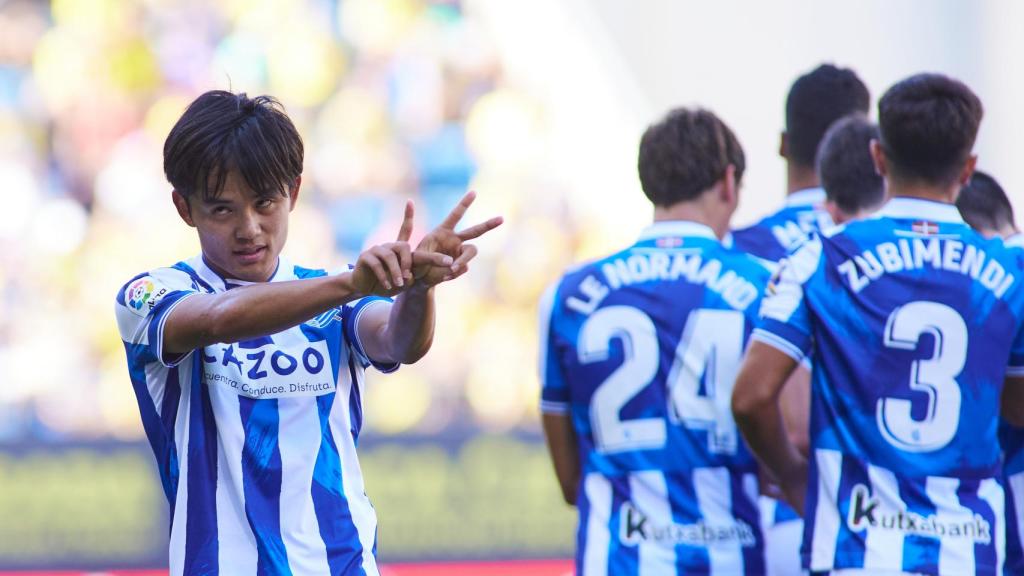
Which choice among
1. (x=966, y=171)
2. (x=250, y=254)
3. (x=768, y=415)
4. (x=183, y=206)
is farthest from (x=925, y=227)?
(x=183, y=206)

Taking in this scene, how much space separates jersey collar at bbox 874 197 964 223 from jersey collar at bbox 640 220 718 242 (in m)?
0.58

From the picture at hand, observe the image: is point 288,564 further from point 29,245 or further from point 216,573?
point 29,245

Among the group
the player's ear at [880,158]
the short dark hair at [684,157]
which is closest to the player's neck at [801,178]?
the short dark hair at [684,157]

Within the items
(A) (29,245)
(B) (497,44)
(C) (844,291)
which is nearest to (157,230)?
(A) (29,245)

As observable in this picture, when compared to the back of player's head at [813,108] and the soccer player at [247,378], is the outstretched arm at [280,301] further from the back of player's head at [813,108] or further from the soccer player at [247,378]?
the back of player's head at [813,108]

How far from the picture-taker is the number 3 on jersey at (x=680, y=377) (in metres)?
3.62

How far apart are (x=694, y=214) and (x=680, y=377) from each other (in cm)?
44

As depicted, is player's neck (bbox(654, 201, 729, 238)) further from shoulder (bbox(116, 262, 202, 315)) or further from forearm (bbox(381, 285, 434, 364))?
shoulder (bbox(116, 262, 202, 315))

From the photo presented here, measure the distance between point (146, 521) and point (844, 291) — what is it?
6064 millimetres

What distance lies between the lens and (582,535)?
3.71 metres

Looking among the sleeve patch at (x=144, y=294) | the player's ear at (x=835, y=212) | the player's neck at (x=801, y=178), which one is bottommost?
the sleeve patch at (x=144, y=294)

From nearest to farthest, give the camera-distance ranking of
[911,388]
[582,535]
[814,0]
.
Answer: [911,388], [582,535], [814,0]

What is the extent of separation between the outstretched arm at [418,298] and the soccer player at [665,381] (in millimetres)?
1061

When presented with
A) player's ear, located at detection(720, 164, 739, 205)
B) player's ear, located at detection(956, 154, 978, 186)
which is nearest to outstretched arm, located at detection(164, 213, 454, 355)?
player's ear, located at detection(956, 154, 978, 186)
